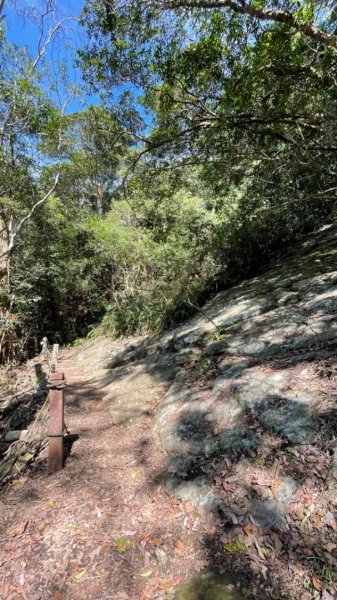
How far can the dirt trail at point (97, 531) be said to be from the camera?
73.3 inches

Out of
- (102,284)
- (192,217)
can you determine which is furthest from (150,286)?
(102,284)

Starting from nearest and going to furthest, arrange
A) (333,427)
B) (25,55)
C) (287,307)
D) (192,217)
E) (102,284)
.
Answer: (333,427) < (287,307) < (25,55) < (192,217) < (102,284)

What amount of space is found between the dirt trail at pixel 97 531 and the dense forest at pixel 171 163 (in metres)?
3.99

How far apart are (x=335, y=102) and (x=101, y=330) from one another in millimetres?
8861

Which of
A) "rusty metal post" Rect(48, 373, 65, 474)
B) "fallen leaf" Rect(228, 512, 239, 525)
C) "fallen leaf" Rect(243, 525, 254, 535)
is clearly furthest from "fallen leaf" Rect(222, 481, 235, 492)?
"rusty metal post" Rect(48, 373, 65, 474)

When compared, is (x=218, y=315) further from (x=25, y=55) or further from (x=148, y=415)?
(x=25, y=55)

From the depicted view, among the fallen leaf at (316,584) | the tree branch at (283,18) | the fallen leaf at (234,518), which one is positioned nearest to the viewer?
the fallen leaf at (316,584)

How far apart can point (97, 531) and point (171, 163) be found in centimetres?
529

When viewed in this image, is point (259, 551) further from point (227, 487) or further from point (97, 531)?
point (97, 531)

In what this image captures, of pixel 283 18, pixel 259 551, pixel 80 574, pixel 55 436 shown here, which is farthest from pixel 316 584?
pixel 283 18

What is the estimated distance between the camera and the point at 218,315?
19.0ft

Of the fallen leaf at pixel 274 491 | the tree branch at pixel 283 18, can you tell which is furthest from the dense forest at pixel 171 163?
the fallen leaf at pixel 274 491

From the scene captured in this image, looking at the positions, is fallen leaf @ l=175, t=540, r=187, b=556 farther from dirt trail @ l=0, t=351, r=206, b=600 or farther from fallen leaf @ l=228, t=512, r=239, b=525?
fallen leaf @ l=228, t=512, r=239, b=525

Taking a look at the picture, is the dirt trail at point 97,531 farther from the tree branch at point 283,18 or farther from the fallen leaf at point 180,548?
the tree branch at point 283,18
